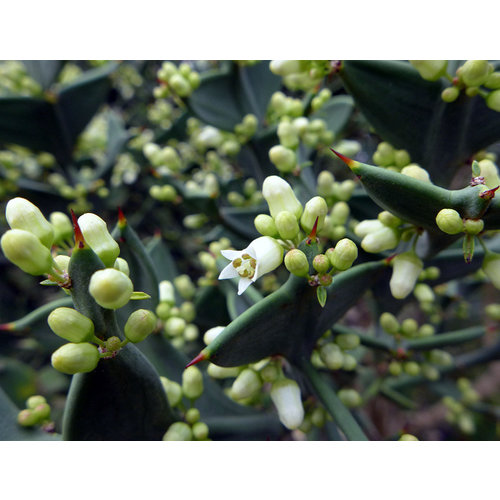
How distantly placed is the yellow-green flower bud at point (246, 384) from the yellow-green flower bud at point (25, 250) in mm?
344

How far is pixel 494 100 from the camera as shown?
71 centimetres

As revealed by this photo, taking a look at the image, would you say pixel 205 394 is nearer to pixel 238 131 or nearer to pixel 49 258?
pixel 49 258

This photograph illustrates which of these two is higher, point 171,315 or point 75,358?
point 75,358

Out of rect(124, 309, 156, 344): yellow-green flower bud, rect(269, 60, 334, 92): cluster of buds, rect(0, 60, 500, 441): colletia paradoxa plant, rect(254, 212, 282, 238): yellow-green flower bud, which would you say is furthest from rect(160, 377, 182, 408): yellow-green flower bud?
rect(269, 60, 334, 92): cluster of buds

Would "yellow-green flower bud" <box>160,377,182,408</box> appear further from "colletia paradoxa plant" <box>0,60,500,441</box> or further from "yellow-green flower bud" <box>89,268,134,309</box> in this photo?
"yellow-green flower bud" <box>89,268,134,309</box>

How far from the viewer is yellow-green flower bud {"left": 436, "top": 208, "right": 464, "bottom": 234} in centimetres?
53

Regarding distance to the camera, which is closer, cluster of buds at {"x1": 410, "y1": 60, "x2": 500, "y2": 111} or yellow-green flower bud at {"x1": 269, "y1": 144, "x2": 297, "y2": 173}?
cluster of buds at {"x1": 410, "y1": 60, "x2": 500, "y2": 111}

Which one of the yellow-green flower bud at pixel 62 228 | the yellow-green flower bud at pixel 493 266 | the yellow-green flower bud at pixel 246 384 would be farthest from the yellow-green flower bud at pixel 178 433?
the yellow-green flower bud at pixel 493 266

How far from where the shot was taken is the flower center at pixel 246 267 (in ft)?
2.09

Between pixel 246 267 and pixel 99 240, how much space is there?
0.70 ft

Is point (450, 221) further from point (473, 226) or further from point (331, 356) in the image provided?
point (331, 356)

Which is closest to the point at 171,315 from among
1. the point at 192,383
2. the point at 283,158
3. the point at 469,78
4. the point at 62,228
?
the point at 192,383

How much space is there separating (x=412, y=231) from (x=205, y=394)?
0.51 meters

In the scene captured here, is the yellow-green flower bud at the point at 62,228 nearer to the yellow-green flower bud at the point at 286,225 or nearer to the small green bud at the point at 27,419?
the small green bud at the point at 27,419
